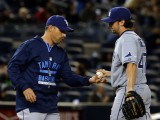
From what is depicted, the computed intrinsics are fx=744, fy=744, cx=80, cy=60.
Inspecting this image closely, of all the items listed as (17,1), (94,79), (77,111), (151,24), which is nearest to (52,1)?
(17,1)

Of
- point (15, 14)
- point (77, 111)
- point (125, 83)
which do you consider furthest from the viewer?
point (15, 14)

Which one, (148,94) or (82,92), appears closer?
(148,94)

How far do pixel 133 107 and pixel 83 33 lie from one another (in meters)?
11.6

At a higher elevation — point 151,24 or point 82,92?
point 151,24

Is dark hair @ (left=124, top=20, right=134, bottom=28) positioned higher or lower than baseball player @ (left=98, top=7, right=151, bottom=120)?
higher

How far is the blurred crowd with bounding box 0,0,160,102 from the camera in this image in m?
17.3

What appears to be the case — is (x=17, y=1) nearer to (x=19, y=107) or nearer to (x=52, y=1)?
(x=52, y=1)

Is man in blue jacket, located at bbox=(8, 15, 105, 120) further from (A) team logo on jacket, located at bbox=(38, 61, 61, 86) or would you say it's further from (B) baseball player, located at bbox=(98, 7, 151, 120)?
(B) baseball player, located at bbox=(98, 7, 151, 120)

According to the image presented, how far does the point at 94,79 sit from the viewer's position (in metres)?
8.34

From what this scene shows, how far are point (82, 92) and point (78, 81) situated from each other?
733 cm

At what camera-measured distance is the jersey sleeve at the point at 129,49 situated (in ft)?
24.6

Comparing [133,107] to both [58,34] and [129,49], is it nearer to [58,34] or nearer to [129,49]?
[129,49]

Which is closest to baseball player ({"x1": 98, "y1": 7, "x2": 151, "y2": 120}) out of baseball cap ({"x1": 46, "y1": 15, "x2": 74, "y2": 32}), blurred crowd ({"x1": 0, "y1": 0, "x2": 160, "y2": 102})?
baseball cap ({"x1": 46, "y1": 15, "x2": 74, "y2": 32})

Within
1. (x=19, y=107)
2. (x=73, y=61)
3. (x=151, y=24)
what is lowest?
(x=19, y=107)
